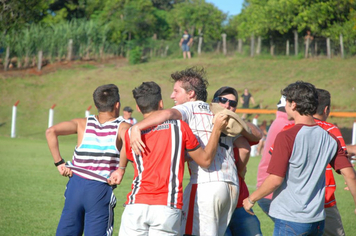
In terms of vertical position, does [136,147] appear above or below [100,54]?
below

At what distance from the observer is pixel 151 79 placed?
3456cm

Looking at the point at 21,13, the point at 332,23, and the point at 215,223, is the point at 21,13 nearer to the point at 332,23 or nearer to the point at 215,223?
the point at 332,23

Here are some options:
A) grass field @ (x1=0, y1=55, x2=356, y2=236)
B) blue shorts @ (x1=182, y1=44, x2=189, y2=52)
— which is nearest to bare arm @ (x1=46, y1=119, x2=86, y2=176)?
grass field @ (x1=0, y1=55, x2=356, y2=236)

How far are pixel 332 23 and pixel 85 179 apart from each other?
36.5 m

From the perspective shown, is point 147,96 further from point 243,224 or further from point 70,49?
point 70,49

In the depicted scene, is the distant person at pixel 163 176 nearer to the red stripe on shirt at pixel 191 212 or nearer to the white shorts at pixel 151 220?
the white shorts at pixel 151 220

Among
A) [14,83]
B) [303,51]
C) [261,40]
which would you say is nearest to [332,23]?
[303,51]

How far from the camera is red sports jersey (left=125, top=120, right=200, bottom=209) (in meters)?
3.69

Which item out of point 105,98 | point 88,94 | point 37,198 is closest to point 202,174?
point 105,98

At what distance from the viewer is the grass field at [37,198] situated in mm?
6875

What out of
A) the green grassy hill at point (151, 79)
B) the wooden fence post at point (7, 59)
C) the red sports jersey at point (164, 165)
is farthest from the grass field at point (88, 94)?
the red sports jersey at point (164, 165)

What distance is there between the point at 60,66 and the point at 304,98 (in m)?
37.5

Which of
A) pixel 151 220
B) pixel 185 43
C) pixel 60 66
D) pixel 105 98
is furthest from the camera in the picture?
pixel 60 66

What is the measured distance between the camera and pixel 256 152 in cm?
2041
